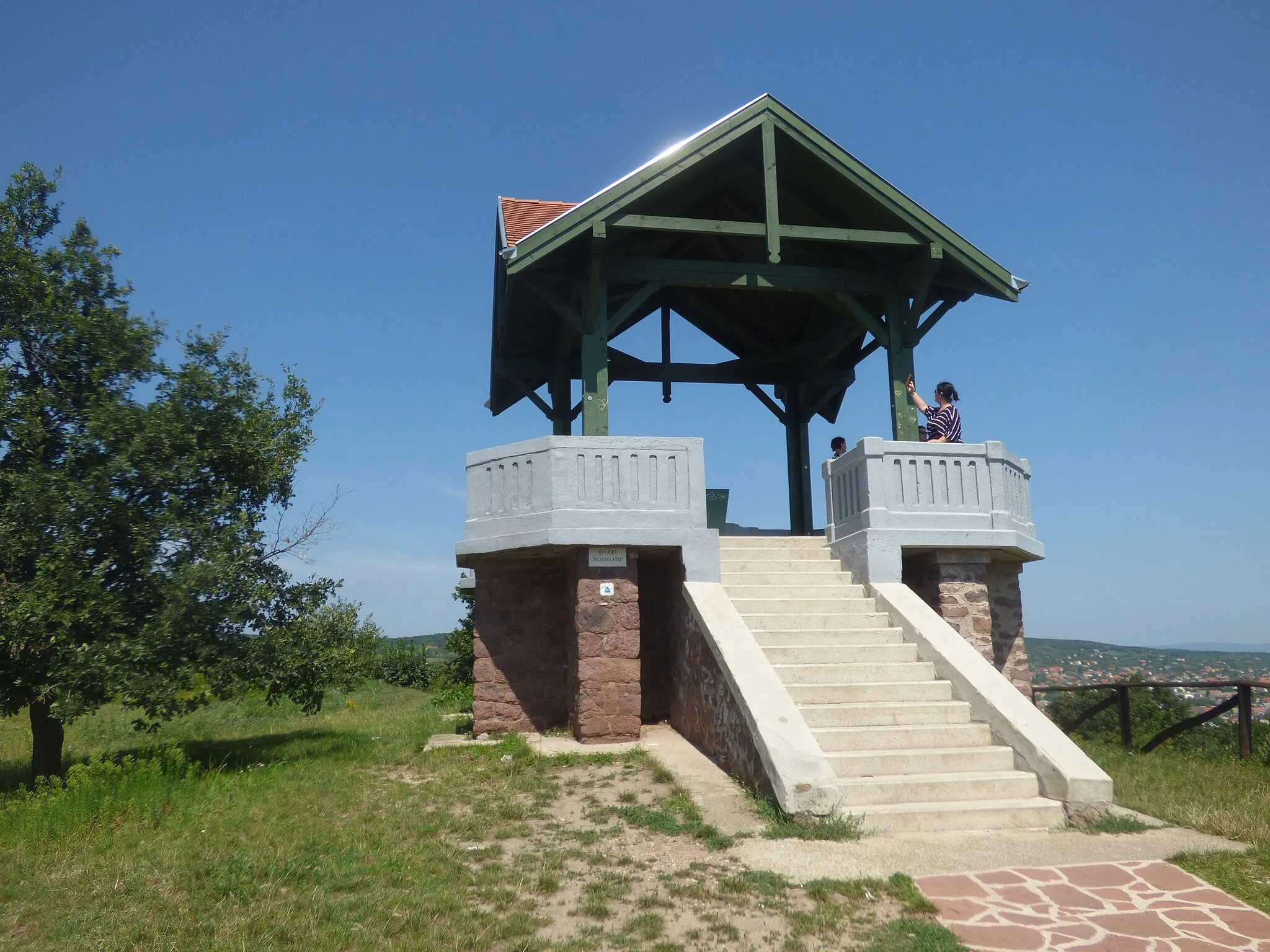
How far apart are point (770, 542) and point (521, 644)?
3.11 m

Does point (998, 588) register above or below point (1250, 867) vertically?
above

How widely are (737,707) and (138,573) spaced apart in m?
5.58

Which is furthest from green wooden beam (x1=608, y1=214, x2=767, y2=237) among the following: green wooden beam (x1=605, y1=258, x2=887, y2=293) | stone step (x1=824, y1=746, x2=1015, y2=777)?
stone step (x1=824, y1=746, x2=1015, y2=777)

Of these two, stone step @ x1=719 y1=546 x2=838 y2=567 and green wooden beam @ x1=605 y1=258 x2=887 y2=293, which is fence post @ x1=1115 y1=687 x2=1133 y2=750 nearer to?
stone step @ x1=719 y1=546 x2=838 y2=567

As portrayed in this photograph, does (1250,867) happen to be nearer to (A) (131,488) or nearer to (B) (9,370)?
(A) (131,488)

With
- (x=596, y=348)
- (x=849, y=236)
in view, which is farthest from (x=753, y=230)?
(x=596, y=348)

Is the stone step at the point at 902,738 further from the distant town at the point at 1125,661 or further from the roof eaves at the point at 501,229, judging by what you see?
the distant town at the point at 1125,661

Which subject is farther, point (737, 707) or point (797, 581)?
point (797, 581)

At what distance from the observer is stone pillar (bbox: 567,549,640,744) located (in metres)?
8.91

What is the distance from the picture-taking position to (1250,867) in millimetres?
5293

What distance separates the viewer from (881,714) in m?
7.45

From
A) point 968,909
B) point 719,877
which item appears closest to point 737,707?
point 719,877

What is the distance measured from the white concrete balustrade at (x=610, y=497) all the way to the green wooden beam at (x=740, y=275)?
2.14 metres

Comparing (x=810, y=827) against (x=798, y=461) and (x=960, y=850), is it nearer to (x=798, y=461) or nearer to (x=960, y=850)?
(x=960, y=850)
